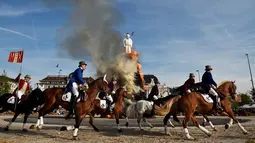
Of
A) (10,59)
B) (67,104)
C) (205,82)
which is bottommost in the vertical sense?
(67,104)

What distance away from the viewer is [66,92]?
11273 mm

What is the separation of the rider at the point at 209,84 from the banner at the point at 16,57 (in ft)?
50.1

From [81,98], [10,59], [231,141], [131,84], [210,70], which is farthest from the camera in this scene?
[131,84]

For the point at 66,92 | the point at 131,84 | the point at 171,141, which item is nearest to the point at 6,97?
the point at 66,92

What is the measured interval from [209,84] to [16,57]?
16173mm

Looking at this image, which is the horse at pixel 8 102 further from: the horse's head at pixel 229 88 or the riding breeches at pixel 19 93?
the horse's head at pixel 229 88

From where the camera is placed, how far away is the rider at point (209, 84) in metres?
11.3

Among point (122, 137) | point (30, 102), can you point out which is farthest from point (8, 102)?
point (122, 137)

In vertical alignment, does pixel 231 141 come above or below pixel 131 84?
below

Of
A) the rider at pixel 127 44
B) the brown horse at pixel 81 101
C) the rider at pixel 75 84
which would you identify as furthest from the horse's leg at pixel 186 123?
the rider at pixel 127 44

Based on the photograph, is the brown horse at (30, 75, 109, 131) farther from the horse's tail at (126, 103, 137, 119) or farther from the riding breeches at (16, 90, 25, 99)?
the horse's tail at (126, 103, 137, 119)

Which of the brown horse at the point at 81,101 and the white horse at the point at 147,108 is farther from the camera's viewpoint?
the white horse at the point at 147,108

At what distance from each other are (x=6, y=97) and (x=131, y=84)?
92.9ft

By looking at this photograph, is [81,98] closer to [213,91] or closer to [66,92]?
[66,92]
